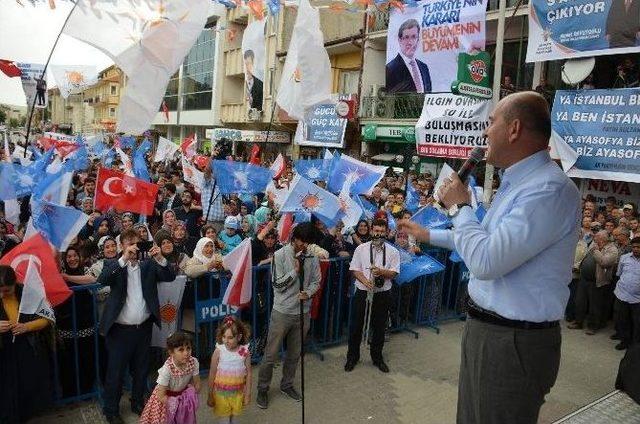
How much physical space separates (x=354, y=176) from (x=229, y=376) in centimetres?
485

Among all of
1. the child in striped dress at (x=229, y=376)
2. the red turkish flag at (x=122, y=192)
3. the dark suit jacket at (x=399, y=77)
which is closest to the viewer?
the child in striped dress at (x=229, y=376)

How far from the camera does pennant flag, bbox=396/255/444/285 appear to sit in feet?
22.6

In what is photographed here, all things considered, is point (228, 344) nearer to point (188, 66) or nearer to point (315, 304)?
point (315, 304)

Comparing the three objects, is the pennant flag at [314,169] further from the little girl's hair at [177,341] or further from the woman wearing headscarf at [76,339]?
the little girl's hair at [177,341]

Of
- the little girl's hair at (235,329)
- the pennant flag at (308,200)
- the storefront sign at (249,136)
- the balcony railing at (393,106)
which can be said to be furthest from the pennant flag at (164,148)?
the little girl's hair at (235,329)

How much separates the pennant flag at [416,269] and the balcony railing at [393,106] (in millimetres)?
12597

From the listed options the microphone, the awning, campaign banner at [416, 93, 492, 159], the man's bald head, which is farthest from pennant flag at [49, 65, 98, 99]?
the man's bald head

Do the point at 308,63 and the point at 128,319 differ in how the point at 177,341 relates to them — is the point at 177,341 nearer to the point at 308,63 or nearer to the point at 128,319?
the point at 128,319

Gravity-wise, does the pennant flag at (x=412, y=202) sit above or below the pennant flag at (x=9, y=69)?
below

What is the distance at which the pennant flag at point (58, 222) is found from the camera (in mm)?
5633

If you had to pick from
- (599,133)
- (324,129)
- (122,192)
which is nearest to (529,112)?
(122,192)

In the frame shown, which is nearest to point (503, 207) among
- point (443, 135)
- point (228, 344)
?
point (228, 344)

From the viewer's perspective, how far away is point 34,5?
614 centimetres

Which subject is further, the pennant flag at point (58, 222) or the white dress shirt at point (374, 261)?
the white dress shirt at point (374, 261)
